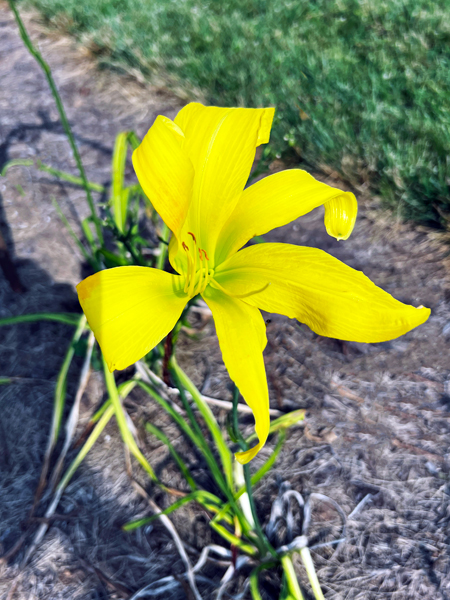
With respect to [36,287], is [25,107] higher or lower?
higher

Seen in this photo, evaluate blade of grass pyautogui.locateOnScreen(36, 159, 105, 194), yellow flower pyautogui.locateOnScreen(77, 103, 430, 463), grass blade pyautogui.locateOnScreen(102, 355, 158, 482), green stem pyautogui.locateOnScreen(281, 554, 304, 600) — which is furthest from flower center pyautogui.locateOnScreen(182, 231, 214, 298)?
blade of grass pyautogui.locateOnScreen(36, 159, 105, 194)

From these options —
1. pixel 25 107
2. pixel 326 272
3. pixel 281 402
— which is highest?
pixel 326 272

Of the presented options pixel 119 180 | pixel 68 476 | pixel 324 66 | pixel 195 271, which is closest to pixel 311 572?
pixel 68 476

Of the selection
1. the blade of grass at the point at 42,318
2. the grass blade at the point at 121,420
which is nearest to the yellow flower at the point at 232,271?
the grass blade at the point at 121,420

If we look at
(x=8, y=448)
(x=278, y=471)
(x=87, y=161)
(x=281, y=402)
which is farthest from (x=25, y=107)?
(x=278, y=471)

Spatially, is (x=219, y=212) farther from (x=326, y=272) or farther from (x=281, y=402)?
(x=281, y=402)

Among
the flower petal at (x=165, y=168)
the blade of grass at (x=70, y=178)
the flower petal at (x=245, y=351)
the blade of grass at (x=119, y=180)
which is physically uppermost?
the flower petal at (x=165, y=168)

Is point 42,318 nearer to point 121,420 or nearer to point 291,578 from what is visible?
point 121,420

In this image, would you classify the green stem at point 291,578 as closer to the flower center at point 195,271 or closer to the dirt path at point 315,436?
the dirt path at point 315,436
